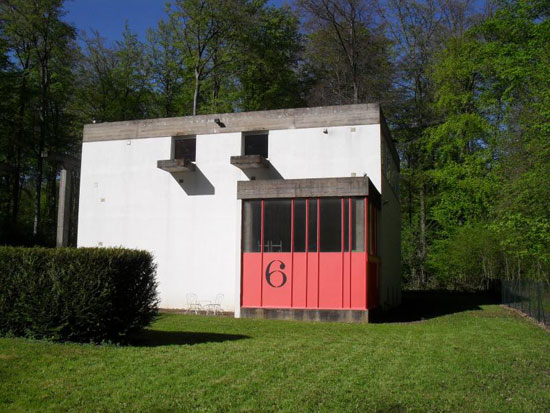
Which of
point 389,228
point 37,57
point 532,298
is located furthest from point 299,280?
point 37,57

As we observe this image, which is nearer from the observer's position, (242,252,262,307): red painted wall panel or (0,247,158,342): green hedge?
(0,247,158,342): green hedge

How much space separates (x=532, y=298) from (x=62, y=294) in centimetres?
1472

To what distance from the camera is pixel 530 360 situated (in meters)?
9.57

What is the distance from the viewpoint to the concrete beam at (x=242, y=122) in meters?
20.6

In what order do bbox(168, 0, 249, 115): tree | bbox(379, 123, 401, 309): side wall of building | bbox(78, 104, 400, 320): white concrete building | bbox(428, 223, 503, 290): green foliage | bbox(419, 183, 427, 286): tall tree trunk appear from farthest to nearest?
bbox(419, 183, 427, 286): tall tree trunk < bbox(168, 0, 249, 115): tree < bbox(428, 223, 503, 290): green foliage < bbox(379, 123, 401, 309): side wall of building < bbox(78, 104, 400, 320): white concrete building

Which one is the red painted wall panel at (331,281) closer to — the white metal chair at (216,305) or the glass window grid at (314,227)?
the glass window grid at (314,227)

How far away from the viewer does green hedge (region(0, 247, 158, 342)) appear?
9891 mm

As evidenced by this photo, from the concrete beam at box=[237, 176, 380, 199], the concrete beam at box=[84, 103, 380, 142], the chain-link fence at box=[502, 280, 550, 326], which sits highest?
the concrete beam at box=[84, 103, 380, 142]

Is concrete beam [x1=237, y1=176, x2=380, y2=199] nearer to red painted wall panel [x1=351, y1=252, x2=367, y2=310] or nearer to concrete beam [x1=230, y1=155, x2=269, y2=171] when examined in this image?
red painted wall panel [x1=351, y1=252, x2=367, y2=310]

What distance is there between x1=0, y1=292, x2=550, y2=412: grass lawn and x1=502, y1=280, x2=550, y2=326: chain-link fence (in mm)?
5156

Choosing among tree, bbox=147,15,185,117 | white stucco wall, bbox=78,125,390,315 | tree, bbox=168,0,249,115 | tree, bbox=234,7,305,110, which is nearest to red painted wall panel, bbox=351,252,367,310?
white stucco wall, bbox=78,125,390,315

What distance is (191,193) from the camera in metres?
21.9

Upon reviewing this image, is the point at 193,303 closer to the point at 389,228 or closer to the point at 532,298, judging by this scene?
the point at 389,228

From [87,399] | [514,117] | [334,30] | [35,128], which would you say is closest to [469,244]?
[514,117]
